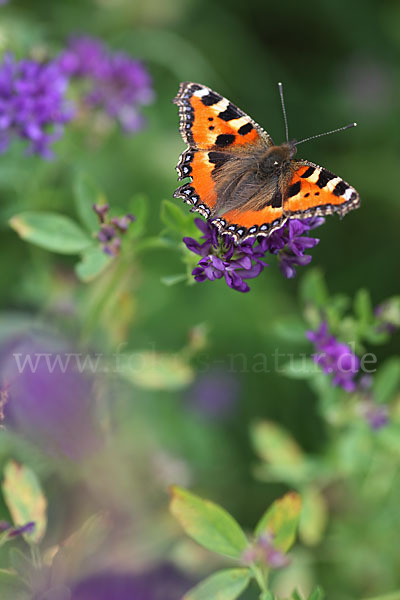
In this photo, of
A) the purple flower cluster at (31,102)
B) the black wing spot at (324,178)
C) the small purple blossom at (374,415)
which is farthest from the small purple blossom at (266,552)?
the purple flower cluster at (31,102)

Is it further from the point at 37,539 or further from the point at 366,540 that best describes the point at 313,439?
the point at 37,539

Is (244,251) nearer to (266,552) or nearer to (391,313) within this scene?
(391,313)

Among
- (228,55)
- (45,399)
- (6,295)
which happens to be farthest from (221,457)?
(228,55)

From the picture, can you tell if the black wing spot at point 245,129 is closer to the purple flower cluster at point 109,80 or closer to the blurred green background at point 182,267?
the blurred green background at point 182,267

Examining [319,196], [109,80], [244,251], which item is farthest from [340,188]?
[109,80]

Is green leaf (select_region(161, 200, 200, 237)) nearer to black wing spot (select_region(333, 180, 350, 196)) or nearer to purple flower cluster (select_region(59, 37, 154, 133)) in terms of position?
black wing spot (select_region(333, 180, 350, 196))
